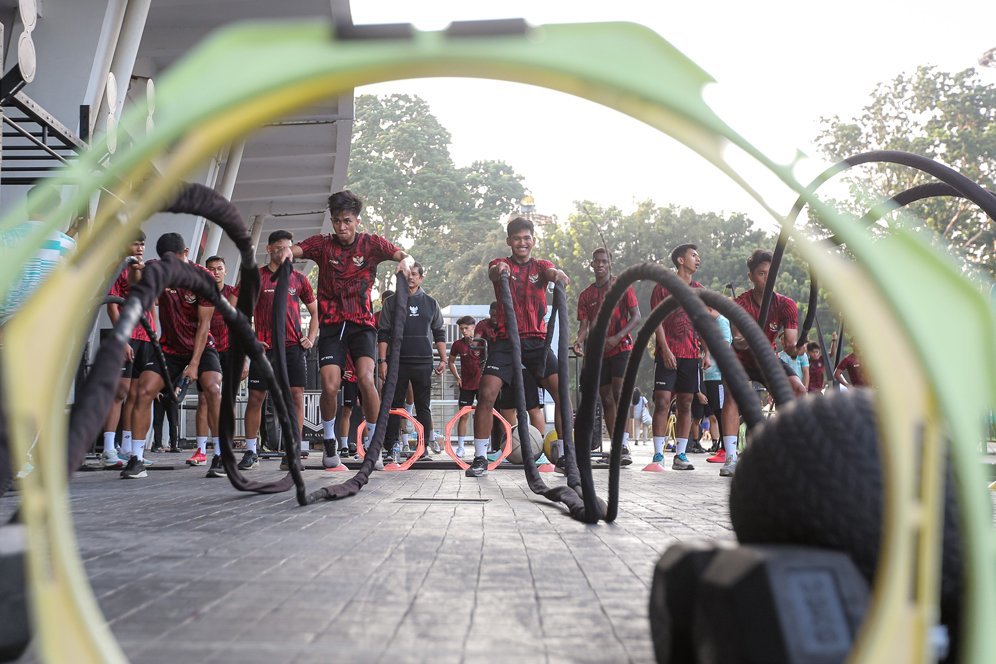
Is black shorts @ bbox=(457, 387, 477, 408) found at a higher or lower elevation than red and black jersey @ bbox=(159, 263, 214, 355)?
lower

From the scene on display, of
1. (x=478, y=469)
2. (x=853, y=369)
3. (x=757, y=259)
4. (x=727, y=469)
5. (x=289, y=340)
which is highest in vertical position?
(x=757, y=259)

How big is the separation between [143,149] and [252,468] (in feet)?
30.1

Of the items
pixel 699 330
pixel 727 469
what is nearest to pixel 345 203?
pixel 727 469

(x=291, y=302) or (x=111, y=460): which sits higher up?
(x=291, y=302)

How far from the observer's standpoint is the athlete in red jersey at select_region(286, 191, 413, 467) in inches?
345

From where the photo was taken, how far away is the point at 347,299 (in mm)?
8906

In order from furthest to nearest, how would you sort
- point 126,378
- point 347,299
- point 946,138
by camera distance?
point 946,138, point 126,378, point 347,299

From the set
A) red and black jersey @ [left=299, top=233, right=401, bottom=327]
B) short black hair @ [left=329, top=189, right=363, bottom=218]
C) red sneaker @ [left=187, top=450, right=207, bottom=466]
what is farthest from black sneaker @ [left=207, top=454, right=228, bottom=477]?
short black hair @ [left=329, top=189, right=363, bottom=218]

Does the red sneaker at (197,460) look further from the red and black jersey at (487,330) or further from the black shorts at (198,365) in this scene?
the red and black jersey at (487,330)

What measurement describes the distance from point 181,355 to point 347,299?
2306 mm

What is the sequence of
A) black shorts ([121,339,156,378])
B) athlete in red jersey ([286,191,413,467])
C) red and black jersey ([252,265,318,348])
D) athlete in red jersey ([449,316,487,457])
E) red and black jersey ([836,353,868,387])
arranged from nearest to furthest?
athlete in red jersey ([286,191,413,467]) → black shorts ([121,339,156,378]) → red and black jersey ([252,265,318,348]) → red and black jersey ([836,353,868,387]) → athlete in red jersey ([449,316,487,457])

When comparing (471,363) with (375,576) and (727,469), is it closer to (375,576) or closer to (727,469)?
(727,469)

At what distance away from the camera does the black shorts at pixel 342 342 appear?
29.6ft

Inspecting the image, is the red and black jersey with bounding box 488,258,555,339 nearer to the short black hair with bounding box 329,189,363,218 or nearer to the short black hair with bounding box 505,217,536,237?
the short black hair with bounding box 505,217,536,237
